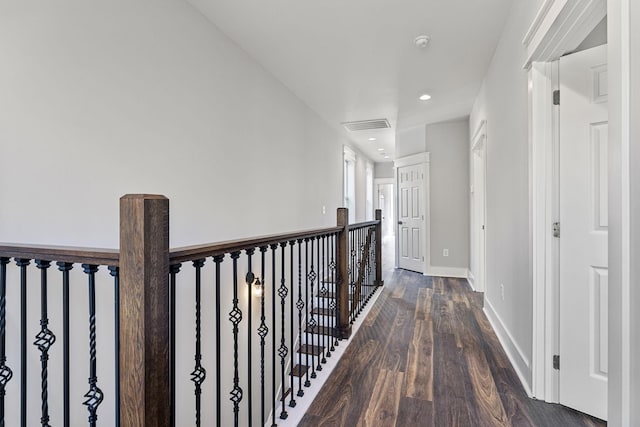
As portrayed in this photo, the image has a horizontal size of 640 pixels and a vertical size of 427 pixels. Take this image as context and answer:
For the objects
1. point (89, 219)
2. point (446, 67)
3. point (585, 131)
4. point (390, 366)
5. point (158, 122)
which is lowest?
point (390, 366)

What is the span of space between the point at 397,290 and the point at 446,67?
109 inches

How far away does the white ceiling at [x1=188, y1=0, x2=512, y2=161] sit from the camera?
235 cm

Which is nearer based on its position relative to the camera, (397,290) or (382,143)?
(397,290)

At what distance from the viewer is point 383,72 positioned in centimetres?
339

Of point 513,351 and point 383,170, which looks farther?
point 383,170

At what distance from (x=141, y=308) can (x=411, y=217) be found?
554cm

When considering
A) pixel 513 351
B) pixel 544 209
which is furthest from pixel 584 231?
pixel 513 351

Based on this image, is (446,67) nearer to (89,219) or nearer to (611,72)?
(611,72)

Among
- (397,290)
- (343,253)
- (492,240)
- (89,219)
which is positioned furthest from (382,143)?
(89,219)

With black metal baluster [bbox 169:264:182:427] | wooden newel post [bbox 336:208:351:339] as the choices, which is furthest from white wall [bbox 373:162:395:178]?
black metal baluster [bbox 169:264:182:427]

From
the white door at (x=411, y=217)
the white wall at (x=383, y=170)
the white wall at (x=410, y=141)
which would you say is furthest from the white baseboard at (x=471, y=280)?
the white wall at (x=383, y=170)

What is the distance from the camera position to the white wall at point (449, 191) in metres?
5.29

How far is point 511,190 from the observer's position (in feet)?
7.89

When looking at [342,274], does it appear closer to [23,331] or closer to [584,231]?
[584,231]
